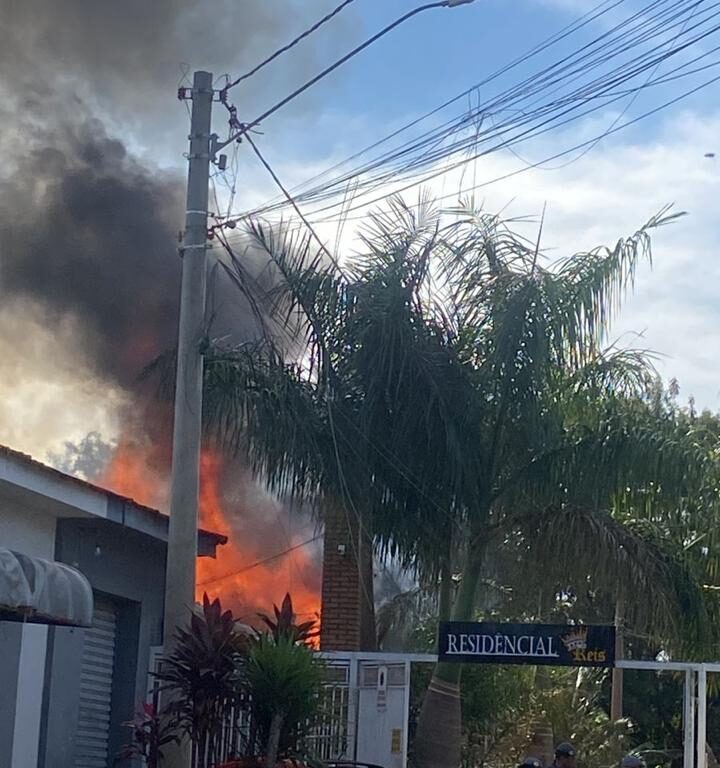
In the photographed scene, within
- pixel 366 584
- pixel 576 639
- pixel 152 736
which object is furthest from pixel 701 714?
pixel 152 736

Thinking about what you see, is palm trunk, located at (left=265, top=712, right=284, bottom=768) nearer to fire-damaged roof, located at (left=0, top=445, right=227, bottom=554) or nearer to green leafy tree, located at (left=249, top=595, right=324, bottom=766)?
green leafy tree, located at (left=249, top=595, right=324, bottom=766)

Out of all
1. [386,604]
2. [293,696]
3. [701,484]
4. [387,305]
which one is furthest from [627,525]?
[386,604]

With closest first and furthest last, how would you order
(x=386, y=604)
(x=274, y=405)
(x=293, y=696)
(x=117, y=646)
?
1. (x=293, y=696)
2. (x=274, y=405)
3. (x=117, y=646)
4. (x=386, y=604)

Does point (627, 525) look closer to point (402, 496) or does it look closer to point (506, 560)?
point (506, 560)

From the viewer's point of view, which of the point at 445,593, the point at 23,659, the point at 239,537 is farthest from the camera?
the point at 239,537

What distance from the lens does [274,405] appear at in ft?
42.4

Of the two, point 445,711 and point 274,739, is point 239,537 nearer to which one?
point 445,711

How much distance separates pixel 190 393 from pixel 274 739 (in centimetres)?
268

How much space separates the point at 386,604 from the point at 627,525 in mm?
9218

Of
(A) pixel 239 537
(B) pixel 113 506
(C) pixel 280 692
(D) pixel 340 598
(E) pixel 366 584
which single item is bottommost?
(C) pixel 280 692

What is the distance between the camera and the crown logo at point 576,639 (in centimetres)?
1241

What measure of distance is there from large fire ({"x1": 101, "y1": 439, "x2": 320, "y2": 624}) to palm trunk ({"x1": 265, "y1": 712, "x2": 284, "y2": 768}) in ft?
20.5

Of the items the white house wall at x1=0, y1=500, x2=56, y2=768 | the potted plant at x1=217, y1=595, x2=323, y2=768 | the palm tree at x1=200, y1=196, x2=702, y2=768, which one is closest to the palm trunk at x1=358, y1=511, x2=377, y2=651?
the palm tree at x1=200, y1=196, x2=702, y2=768

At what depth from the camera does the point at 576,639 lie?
490 inches
